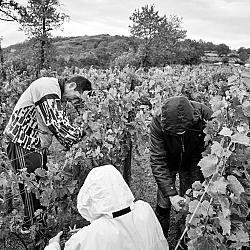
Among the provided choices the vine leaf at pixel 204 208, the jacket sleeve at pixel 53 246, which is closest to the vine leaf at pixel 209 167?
the vine leaf at pixel 204 208

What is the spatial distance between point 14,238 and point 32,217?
33.2 inches

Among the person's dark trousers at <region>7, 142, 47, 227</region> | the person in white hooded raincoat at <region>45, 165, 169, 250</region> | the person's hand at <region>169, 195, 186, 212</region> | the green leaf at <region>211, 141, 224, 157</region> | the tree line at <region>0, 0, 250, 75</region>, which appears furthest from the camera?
the tree line at <region>0, 0, 250, 75</region>

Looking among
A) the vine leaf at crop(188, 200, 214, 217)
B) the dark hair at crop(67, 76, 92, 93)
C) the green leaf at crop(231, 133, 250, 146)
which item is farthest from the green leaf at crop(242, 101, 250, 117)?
the dark hair at crop(67, 76, 92, 93)

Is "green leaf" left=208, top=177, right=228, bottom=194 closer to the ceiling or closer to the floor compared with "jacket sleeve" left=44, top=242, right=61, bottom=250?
closer to the ceiling

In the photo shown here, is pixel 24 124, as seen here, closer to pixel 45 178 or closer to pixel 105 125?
pixel 45 178

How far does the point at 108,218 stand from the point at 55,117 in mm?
1368

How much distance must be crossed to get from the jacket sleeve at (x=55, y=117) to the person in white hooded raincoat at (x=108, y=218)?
1.22 metres

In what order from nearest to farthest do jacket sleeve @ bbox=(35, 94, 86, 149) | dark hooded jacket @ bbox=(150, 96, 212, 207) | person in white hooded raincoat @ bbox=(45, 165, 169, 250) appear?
person in white hooded raincoat @ bbox=(45, 165, 169, 250)
jacket sleeve @ bbox=(35, 94, 86, 149)
dark hooded jacket @ bbox=(150, 96, 212, 207)

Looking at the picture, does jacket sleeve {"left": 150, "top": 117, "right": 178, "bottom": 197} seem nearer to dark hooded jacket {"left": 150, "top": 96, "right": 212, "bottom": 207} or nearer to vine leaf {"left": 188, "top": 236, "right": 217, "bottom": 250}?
dark hooded jacket {"left": 150, "top": 96, "right": 212, "bottom": 207}

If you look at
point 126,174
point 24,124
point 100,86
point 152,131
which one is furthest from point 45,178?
point 100,86

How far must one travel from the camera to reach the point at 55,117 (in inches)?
120

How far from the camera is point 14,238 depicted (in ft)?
13.6

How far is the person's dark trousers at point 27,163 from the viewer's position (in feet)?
10.9

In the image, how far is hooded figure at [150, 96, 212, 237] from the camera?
286 centimetres
